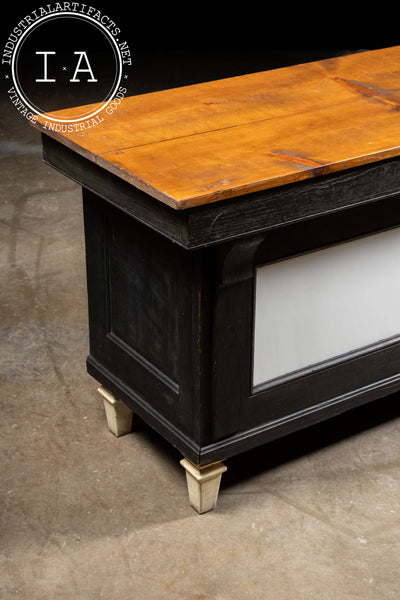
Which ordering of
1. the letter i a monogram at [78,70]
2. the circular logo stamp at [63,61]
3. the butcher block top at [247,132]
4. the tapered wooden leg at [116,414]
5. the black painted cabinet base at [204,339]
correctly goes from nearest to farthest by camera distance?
the butcher block top at [247,132] < the black painted cabinet base at [204,339] < the tapered wooden leg at [116,414] < the circular logo stamp at [63,61] < the letter i a monogram at [78,70]

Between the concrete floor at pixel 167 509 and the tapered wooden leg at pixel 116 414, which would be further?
the tapered wooden leg at pixel 116 414

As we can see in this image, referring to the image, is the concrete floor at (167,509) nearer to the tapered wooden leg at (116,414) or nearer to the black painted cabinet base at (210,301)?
the tapered wooden leg at (116,414)

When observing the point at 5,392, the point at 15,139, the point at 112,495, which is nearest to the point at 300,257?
the point at 112,495

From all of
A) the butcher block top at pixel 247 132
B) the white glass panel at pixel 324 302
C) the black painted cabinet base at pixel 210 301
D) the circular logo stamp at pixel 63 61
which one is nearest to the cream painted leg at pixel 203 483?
the black painted cabinet base at pixel 210 301

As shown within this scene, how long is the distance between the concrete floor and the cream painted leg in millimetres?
29

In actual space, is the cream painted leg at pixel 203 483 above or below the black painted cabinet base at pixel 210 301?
below

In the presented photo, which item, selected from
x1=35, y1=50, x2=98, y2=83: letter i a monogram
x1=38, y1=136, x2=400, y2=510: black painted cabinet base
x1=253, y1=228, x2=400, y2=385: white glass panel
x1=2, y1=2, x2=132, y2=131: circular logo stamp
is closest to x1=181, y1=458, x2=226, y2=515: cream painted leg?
x1=38, y1=136, x2=400, y2=510: black painted cabinet base

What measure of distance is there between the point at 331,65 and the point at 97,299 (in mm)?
925

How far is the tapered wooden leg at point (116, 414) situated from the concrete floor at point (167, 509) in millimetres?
30

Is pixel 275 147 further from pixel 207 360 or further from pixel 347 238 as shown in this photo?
pixel 207 360

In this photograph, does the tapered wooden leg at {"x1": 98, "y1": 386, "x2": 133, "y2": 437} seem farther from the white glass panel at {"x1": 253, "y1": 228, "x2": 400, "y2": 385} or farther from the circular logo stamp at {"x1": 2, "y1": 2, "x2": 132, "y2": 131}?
the circular logo stamp at {"x1": 2, "y1": 2, "x2": 132, "y2": 131}

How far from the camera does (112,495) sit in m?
2.27

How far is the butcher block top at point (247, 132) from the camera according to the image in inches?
71.4

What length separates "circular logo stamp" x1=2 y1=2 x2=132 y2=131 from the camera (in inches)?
201
